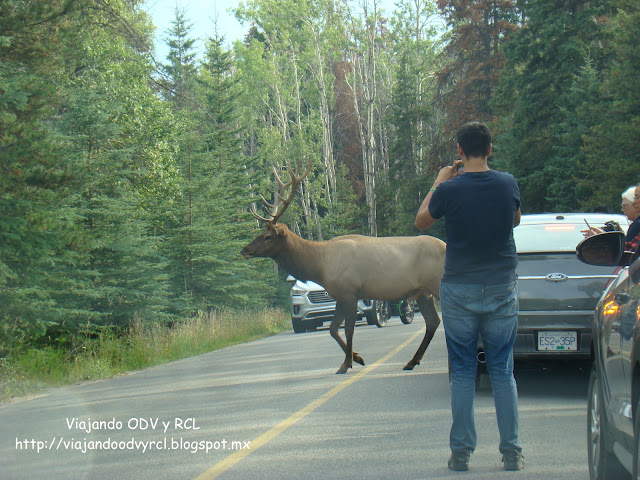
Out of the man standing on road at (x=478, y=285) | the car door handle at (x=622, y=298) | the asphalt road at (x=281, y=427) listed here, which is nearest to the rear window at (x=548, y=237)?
the asphalt road at (x=281, y=427)

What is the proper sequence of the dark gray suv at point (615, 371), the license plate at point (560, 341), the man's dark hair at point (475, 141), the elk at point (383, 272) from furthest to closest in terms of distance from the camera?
the elk at point (383, 272), the license plate at point (560, 341), the man's dark hair at point (475, 141), the dark gray suv at point (615, 371)

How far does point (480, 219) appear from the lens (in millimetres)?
6070

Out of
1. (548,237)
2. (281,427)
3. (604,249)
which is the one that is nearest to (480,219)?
(604,249)

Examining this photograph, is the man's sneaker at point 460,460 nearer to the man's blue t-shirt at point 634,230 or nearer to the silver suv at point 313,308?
the man's blue t-shirt at point 634,230

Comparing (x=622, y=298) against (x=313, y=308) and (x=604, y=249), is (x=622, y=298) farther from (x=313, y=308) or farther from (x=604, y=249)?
(x=313, y=308)

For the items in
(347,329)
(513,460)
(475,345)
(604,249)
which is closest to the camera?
(604,249)

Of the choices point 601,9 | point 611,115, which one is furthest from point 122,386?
point 601,9

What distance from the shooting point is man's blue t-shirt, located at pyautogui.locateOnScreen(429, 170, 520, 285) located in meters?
6.08

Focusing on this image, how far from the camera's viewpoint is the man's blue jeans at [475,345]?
607 centimetres

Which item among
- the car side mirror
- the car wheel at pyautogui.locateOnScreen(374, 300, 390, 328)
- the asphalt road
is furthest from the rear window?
the car wheel at pyautogui.locateOnScreen(374, 300, 390, 328)

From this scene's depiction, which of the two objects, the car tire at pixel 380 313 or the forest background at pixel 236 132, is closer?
the forest background at pixel 236 132

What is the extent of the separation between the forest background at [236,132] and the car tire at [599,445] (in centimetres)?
727

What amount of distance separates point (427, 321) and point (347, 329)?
50.6 inches

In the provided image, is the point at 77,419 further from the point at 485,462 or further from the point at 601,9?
the point at 601,9
